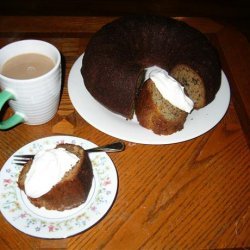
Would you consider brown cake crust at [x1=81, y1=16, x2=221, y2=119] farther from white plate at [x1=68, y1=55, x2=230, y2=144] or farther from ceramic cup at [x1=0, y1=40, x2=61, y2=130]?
ceramic cup at [x1=0, y1=40, x2=61, y2=130]

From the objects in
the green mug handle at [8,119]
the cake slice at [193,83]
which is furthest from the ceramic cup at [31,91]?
the cake slice at [193,83]

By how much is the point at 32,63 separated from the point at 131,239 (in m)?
0.62

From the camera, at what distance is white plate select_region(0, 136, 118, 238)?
2.64 feet

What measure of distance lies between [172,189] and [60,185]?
13.3 inches

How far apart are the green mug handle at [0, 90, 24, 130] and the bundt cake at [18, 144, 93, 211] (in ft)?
0.64

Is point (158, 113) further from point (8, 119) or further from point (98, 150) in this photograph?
Answer: point (8, 119)

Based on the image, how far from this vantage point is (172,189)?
0.97 m

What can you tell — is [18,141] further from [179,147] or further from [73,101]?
[179,147]

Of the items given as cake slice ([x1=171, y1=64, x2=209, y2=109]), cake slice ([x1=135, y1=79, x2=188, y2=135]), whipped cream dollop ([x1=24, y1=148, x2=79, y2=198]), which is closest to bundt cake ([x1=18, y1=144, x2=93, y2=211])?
whipped cream dollop ([x1=24, y1=148, x2=79, y2=198])

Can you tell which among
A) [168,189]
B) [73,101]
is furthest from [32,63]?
[168,189]

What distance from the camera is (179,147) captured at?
3.57 feet

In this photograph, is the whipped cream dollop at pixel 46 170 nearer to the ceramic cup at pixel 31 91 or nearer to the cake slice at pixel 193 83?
the ceramic cup at pixel 31 91

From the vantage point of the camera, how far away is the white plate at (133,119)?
1063 mm

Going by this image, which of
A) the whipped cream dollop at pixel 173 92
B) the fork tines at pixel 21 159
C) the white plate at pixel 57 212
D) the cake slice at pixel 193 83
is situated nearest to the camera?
the white plate at pixel 57 212
